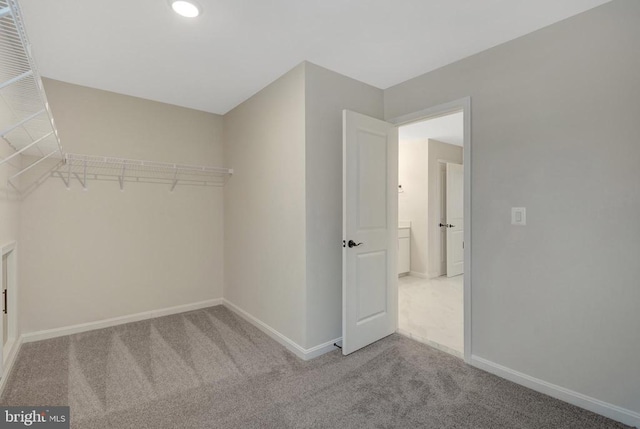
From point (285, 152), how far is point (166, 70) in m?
1.25

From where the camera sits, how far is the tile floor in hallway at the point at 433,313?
2.87 m

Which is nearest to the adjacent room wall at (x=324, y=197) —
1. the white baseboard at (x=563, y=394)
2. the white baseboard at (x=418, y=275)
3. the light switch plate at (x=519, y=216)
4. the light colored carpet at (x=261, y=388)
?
the light colored carpet at (x=261, y=388)

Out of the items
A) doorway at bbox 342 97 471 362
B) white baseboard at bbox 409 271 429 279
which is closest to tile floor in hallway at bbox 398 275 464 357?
white baseboard at bbox 409 271 429 279

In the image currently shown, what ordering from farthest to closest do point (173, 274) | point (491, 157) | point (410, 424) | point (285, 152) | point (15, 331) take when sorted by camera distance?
point (173, 274) < point (285, 152) < point (15, 331) < point (491, 157) < point (410, 424)

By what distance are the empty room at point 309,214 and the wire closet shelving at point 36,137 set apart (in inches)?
0.7

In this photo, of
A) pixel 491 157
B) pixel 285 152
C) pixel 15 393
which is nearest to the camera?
pixel 15 393

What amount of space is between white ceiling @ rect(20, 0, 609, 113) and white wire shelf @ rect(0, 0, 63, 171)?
64 centimetres

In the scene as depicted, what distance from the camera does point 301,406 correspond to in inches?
76.3

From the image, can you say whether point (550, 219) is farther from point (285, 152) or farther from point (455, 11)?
point (285, 152)

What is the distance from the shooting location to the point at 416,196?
5559mm

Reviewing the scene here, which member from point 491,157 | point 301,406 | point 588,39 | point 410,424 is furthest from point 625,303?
point 301,406

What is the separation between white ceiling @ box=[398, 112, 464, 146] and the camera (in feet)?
14.0

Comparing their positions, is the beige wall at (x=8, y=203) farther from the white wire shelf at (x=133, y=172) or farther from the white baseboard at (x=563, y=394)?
the white baseboard at (x=563, y=394)

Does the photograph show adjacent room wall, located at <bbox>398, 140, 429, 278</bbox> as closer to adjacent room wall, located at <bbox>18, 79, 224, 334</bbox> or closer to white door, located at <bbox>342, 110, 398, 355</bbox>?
white door, located at <bbox>342, 110, 398, 355</bbox>
